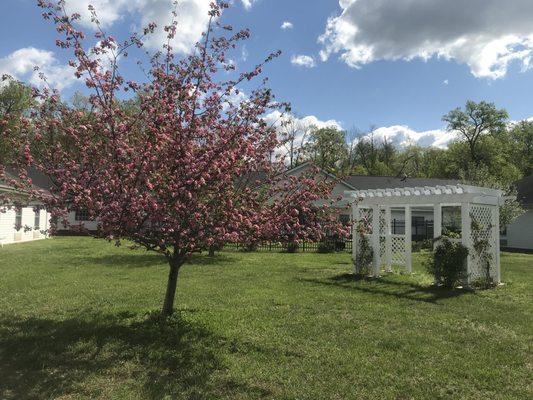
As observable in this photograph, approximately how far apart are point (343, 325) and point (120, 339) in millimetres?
3144

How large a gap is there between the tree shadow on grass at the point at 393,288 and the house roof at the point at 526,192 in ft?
61.5

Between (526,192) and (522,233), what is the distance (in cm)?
302

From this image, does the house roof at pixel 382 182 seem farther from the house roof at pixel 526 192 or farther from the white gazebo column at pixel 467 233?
the white gazebo column at pixel 467 233

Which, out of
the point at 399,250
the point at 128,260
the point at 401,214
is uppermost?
the point at 401,214

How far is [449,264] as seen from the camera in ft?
34.0

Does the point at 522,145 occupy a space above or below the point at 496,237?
above

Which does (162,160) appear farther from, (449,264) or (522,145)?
(522,145)

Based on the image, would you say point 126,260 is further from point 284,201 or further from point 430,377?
point 430,377

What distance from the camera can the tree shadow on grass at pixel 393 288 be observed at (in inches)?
370

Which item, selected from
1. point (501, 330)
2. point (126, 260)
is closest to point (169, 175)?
point (501, 330)

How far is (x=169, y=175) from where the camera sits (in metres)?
5.35

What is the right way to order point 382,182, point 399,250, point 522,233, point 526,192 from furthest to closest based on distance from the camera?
point 382,182 < point 526,192 < point 522,233 < point 399,250

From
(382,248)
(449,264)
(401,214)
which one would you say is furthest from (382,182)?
(449,264)

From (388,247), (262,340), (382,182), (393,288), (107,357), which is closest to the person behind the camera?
→ (107,357)
